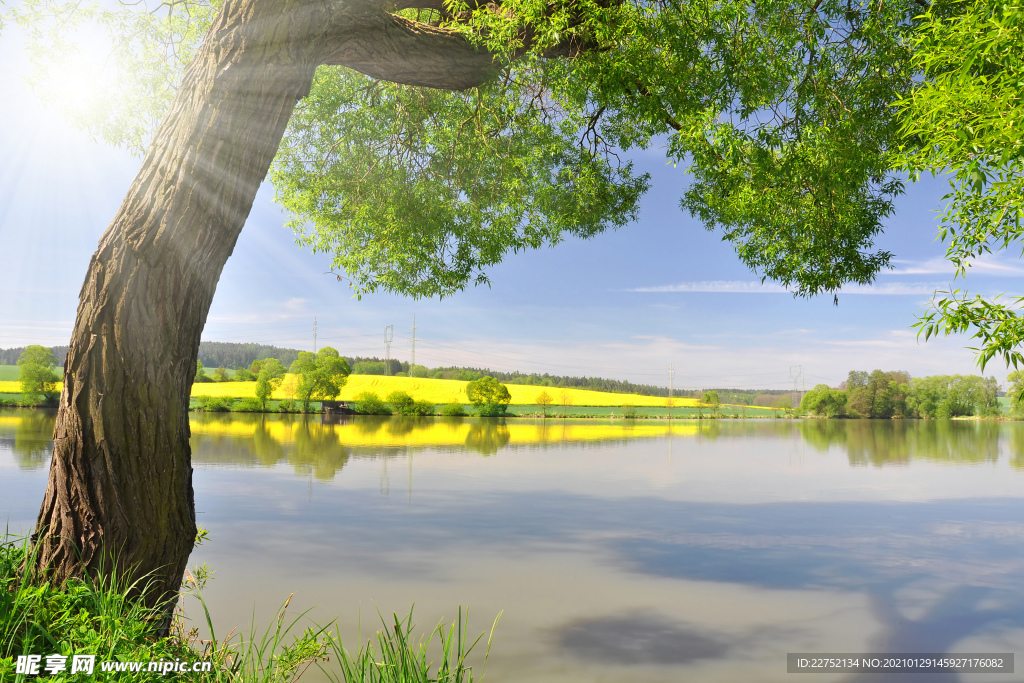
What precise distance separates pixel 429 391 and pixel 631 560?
4490 centimetres

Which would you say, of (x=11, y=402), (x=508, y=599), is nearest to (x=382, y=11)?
(x=508, y=599)

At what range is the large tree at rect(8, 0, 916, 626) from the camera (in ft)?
12.5

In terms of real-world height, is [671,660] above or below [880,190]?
below

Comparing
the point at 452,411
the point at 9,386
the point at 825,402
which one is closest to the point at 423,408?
the point at 452,411

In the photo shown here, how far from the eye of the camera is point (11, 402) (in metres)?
41.2

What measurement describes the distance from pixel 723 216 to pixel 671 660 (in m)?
4.36

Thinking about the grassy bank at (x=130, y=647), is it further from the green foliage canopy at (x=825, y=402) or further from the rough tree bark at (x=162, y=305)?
the green foliage canopy at (x=825, y=402)

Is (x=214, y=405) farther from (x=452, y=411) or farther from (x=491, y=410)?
(x=491, y=410)

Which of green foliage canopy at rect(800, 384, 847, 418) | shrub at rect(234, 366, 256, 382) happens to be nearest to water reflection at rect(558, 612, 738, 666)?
shrub at rect(234, 366, 256, 382)

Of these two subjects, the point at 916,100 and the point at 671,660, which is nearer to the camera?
the point at 916,100

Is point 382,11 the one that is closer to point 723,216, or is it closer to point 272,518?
point 723,216

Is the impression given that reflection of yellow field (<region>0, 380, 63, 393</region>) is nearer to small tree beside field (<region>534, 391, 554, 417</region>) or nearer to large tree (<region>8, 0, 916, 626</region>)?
small tree beside field (<region>534, 391, 554, 417</region>)

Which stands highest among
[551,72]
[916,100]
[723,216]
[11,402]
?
[551,72]

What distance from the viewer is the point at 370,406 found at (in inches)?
1724
